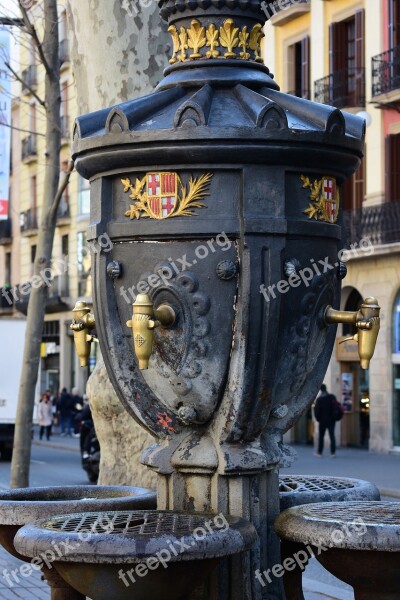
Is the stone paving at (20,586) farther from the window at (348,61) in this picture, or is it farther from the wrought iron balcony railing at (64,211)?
the wrought iron balcony railing at (64,211)

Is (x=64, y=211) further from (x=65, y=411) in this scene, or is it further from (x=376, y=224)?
(x=376, y=224)

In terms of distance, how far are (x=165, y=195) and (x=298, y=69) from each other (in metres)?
31.9

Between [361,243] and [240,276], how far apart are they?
86.2 ft

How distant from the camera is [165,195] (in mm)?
5012

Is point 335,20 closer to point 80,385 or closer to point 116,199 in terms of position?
point 80,385

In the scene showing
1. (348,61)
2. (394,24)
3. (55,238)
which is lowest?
(55,238)

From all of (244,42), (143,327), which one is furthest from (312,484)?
(244,42)

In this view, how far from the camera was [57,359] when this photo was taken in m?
53.3

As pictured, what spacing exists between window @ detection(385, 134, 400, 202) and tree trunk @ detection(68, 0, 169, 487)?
2138 cm

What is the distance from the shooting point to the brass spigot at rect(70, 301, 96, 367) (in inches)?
215

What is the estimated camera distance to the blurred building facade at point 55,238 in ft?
162

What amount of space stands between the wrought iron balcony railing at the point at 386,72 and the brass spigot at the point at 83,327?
25.4 meters

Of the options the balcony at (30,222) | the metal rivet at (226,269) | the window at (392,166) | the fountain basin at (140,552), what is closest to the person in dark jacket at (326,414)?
the window at (392,166)

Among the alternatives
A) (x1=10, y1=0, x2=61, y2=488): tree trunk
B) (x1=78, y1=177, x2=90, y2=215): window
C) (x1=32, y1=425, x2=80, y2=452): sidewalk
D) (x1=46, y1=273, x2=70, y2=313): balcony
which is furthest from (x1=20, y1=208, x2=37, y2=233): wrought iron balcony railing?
(x1=10, y1=0, x2=61, y2=488): tree trunk
